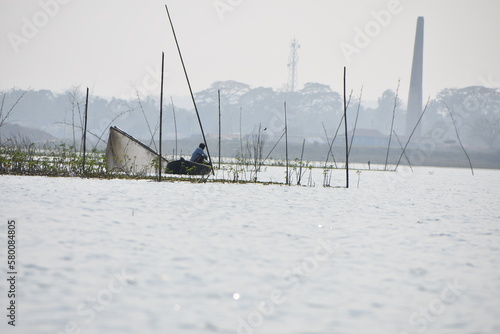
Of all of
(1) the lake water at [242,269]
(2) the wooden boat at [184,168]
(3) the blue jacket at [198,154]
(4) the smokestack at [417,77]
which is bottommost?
(1) the lake water at [242,269]

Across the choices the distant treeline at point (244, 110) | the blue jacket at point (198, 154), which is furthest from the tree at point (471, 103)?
the blue jacket at point (198, 154)

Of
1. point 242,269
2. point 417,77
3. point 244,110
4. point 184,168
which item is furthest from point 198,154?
point 244,110

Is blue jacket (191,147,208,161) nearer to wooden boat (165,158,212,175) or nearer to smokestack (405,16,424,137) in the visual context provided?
wooden boat (165,158,212,175)

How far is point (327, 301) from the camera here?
9.34ft

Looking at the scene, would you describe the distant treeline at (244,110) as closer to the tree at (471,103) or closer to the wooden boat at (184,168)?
the tree at (471,103)

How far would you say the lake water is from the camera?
2.52m

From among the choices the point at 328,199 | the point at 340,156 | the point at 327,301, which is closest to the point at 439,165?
the point at 340,156

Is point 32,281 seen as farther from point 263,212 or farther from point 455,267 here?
point 263,212

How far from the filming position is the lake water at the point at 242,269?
2520 millimetres

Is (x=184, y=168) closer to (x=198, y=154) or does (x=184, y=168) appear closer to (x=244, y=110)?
(x=198, y=154)

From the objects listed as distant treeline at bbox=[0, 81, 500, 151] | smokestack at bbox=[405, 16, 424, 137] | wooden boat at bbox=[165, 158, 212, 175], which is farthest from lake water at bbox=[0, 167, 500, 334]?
distant treeline at bbox=[0, 81, 500, 151]

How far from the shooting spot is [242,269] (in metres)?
3.44

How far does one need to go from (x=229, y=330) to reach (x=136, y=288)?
0.79 m

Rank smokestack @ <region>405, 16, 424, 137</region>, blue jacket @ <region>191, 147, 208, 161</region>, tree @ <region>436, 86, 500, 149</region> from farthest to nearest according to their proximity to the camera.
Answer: tree @ <region>436, 86, 500, 149</region>, smokestack @ <region>405, 16, 424, 137</region>, blue jacket @ <region>191, 147, 208, 161</region>
